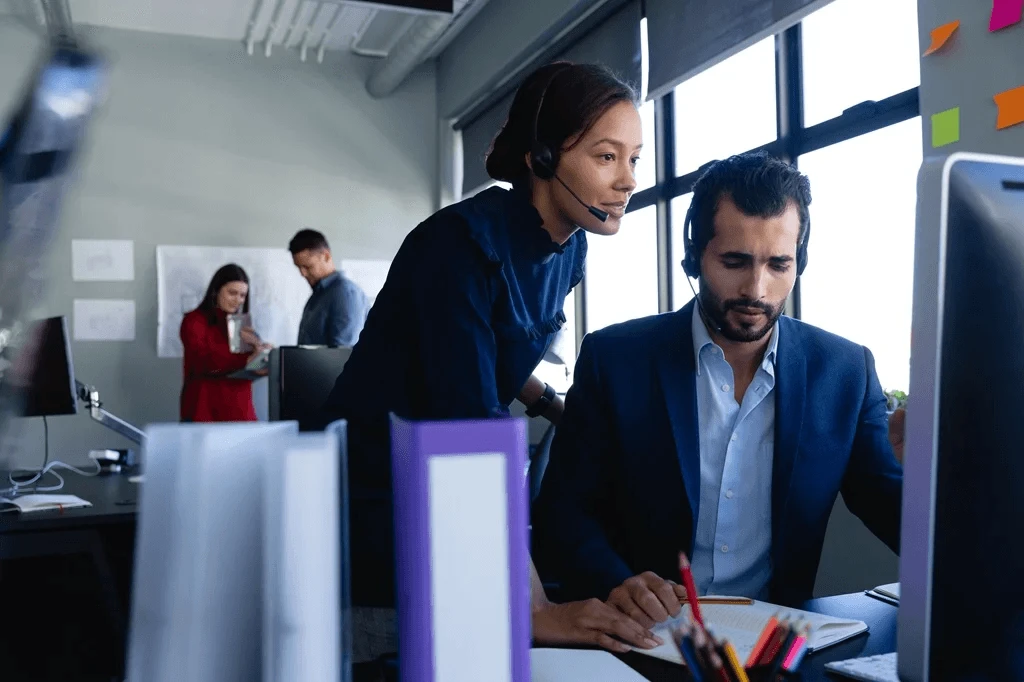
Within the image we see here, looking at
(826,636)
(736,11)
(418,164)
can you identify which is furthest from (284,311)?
(826,636)

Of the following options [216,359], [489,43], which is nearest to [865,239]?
[489,43]

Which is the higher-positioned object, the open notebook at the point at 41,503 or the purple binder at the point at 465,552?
the purple binder at the point at 465,552

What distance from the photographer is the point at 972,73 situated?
1948 mm

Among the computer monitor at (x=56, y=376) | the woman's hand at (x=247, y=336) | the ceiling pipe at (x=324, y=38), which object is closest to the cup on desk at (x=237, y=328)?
the woman's hand at (x=247, y=336)

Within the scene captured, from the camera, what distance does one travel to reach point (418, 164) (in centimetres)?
554

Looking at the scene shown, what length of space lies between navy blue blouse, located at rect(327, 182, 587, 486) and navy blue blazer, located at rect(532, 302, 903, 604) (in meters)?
0.15

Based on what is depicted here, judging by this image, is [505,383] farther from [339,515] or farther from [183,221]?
[183,221]

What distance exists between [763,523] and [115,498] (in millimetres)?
1775

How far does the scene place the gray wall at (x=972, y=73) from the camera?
1848 millimetres

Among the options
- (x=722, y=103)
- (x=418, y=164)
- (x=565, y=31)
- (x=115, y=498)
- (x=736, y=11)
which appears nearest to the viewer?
(x=115, y=498)

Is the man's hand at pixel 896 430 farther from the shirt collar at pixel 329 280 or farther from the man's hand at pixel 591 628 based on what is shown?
the shirt collar at pixel 329 280

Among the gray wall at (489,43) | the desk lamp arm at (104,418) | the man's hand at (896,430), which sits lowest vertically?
the desk lamp arm at (104,418)

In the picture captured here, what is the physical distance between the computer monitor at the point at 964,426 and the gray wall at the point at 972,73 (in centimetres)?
142

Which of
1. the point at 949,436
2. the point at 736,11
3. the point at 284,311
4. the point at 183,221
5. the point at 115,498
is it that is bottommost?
the point at 115,498
